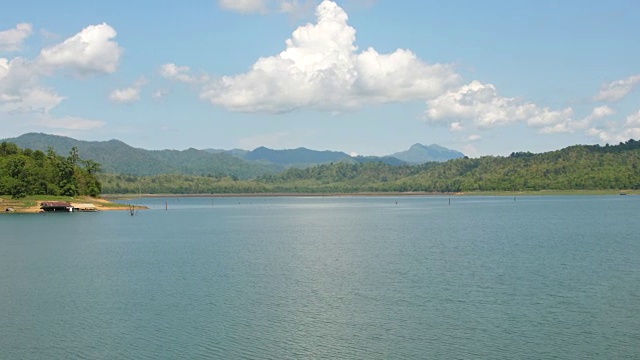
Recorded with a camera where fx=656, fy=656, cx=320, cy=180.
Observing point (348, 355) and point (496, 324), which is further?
point (496, 324)

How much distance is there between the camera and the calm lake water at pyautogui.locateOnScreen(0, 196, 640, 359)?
42250 mm

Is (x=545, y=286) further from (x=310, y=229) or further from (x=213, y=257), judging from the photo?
(x=310, y=229)

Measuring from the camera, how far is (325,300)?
56438 mm

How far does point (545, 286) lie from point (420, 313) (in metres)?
17.2

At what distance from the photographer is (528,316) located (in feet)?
162

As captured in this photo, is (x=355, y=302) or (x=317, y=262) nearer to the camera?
(x=355, y=302)

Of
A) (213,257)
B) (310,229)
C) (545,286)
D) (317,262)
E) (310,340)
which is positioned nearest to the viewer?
(310,340)

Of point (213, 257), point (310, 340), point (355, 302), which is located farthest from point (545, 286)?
point (213, 257)

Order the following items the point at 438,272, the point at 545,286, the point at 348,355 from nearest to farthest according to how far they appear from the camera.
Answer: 1. the point at 348,355
2. the point at 545,286
3. the point at 438,272

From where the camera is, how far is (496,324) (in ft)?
155

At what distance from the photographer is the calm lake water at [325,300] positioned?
4225cm

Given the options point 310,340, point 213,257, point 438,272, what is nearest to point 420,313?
point 310,340

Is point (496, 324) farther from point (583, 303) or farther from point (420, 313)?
point (583, 303)

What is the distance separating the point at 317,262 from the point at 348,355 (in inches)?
1675
